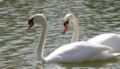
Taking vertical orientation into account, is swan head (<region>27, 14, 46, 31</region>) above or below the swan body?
above

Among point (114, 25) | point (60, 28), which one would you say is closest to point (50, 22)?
point (60, 28)

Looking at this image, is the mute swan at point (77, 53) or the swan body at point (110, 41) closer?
the mute swan at point (77, 53)

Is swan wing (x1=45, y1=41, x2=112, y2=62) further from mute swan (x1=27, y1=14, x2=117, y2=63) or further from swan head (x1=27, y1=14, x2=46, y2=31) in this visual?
swan head (x1=27, y1=14, x2=46, y2=31)

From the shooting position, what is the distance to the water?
13273 mm

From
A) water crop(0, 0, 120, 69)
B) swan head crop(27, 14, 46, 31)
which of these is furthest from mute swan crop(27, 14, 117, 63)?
swan head crop(27, 14, 46, 31)

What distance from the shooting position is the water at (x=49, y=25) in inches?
523

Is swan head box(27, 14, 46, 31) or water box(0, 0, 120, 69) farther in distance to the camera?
swan head box(27, 14, 46, 31)

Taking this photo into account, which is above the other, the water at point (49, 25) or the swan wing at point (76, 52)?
the water at point (49, 25)

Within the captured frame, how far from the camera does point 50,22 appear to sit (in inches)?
714

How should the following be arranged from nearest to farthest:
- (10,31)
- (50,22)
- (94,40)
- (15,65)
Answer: (15,65), (94,40), (10,31), (50,22)

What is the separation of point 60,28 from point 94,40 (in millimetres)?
3309

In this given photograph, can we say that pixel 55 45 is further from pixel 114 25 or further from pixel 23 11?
pixel 23 11

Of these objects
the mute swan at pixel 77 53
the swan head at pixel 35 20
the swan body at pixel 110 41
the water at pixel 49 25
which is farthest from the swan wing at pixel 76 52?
the swan head at pixel 35 20

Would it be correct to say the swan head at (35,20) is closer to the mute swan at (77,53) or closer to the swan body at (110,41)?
the mute swan at (77,53)
